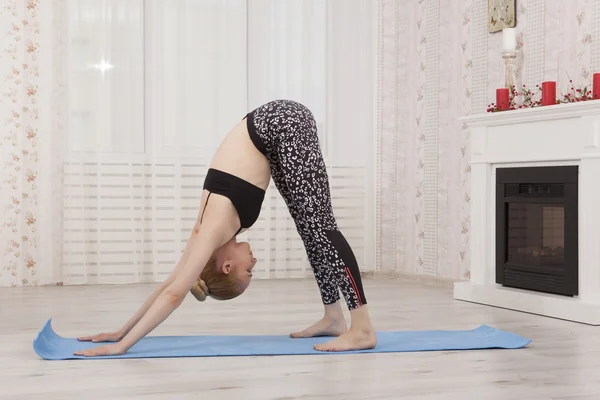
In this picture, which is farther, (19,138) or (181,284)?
(19,138)

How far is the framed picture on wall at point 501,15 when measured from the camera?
16.4 ft

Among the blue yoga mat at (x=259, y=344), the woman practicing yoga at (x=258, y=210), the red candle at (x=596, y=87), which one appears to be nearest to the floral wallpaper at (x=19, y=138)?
the blue yoga mat at (x=259, y=344)

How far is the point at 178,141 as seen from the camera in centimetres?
570

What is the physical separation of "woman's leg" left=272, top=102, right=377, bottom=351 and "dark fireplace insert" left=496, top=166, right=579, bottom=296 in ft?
5.05

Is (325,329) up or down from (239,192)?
down

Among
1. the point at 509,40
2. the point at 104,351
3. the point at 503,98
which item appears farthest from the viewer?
the point at 509,40

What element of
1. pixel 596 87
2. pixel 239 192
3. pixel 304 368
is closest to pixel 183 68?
pixel 596 87

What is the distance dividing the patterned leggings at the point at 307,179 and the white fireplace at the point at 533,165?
4.99ft

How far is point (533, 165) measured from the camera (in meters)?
4.37

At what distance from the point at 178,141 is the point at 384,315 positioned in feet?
7.32

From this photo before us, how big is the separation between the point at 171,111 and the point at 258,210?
9.59 ft

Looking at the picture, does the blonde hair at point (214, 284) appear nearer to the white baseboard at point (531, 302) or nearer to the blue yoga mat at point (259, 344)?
the blue yoga mat at point (259, 344)

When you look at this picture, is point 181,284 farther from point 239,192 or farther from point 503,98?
point 503,98

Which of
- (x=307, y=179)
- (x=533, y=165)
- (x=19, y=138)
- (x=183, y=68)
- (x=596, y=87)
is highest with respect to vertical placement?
(x=183, y=68)
